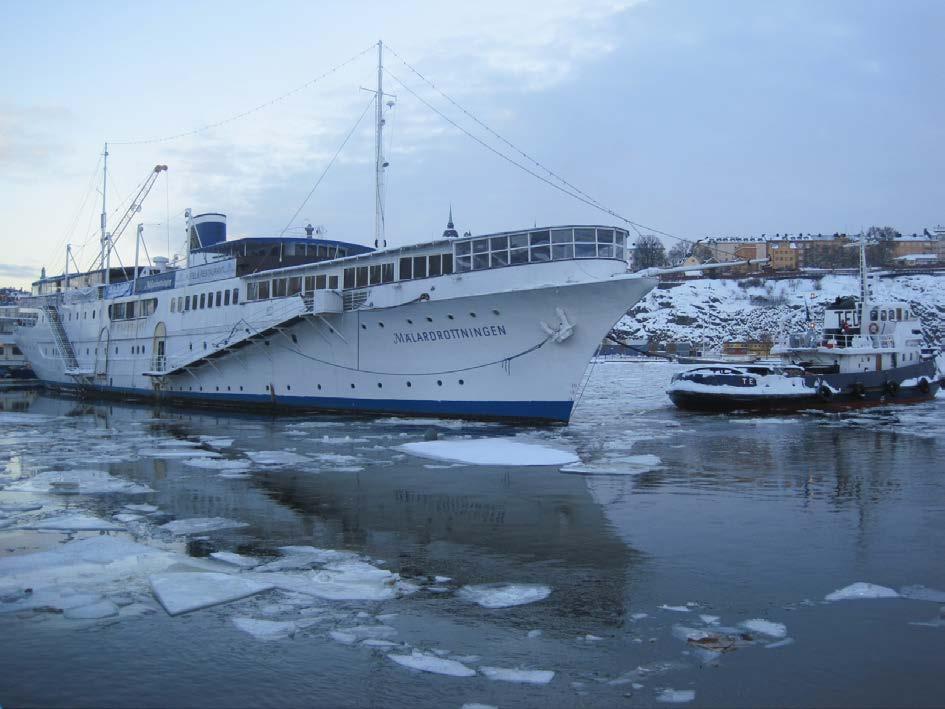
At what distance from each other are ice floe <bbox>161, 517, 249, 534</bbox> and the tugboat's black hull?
101ft

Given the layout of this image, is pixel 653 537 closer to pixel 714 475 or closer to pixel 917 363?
pixel 714 475

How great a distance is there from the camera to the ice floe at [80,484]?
14898 mm

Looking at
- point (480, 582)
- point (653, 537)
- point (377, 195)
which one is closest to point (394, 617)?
point (480, 582)

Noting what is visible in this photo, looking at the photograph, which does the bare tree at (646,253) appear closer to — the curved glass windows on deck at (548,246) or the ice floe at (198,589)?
the curved glass windows on deck at (548,246)

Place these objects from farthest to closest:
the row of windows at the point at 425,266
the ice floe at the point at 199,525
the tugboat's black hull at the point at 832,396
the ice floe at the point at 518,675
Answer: the tugboat's black hull at the point at 832,396, the row of windows at the point at 425,266, the ice floe at the point at 199,525, the ice floe at the point at 518,675

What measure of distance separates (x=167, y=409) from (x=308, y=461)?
22.8 meters

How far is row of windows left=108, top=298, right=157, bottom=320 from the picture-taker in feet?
138

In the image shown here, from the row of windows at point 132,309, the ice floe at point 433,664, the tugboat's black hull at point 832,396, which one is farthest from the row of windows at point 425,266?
the ice floe at point 433,664

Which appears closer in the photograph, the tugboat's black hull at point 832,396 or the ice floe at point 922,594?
the ice floe at point 922,594

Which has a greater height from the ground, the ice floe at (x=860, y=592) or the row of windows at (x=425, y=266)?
the row of windows at (x=425, y=266)

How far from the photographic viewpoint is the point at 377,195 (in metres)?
32.2

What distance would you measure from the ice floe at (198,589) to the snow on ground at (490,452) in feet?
34.3

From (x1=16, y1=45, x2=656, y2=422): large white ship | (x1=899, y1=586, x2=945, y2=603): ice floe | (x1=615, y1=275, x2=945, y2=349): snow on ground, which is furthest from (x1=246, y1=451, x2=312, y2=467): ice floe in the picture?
(x1=615, y1=275, x2=945, y2=349): snow on ground

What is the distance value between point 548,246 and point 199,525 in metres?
16.8
